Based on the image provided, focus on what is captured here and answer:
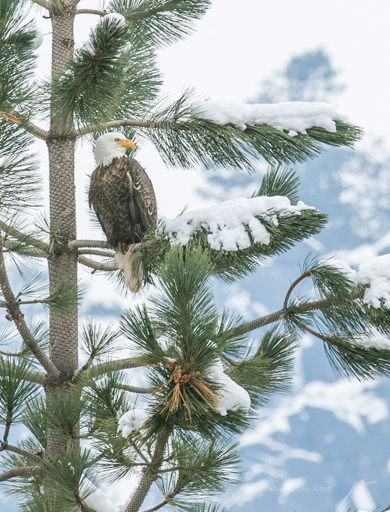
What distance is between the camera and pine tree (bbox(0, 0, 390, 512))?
6.77ft

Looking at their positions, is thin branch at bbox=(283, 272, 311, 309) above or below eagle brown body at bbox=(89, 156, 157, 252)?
below

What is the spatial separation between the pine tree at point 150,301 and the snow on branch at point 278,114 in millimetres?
18

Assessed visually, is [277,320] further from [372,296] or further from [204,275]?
[204,275]

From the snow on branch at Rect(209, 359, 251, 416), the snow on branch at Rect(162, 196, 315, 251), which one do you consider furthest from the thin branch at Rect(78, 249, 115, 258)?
the snow on branch at Rect(209, 359, 251, 416)

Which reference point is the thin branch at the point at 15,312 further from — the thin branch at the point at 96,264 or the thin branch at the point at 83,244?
the thin branch at the point at 96,264

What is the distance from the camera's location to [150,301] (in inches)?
81.0

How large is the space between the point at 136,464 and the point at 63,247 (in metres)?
1.38

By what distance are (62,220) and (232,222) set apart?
104 centimetres

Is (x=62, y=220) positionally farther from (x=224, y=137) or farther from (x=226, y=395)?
(x=226, y=395)

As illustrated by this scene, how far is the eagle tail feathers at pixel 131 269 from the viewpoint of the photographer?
3.27 metres

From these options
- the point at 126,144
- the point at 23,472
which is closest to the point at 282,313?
the point at 126,144

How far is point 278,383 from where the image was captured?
3.37m

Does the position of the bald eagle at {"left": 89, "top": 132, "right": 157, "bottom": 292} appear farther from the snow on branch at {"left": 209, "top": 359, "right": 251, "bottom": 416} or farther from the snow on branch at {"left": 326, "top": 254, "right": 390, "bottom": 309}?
the snow on branch at {"left": 209, "top": 359, "right": 251, "bottom": 416}

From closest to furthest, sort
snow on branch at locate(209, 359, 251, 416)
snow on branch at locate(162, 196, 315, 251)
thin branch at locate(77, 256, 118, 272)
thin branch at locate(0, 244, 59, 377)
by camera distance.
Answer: snow on branch at locate(209, 359, 251, 416)
snow on branch at locate(162, 196, 315, 251)
thin branch at locate(0, 244, 59, 377)
thin branch at locate(77, 256, 118, 272)
